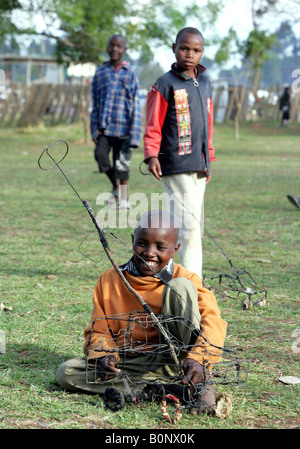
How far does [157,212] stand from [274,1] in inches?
1438

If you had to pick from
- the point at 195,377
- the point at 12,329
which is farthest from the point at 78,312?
the point at 195,377

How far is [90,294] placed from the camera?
14.7 ft

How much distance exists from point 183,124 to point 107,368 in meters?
1.93

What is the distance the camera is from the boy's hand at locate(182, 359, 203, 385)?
8.66ft

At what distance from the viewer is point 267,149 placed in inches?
753

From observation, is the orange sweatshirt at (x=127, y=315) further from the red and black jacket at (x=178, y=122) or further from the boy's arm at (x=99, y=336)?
the red and black jacket at (x=178, y=122)

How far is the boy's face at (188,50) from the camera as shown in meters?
3.88

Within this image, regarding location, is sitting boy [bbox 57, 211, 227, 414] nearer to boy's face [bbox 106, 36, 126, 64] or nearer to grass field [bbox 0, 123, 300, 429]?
grass field [bbox 0, 123, 300, 429]

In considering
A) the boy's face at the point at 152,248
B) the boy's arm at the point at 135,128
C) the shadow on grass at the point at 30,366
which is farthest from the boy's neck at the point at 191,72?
the boy's arm at the point at 135,128

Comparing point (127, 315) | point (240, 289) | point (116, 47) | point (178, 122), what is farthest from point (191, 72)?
point (116, 47)

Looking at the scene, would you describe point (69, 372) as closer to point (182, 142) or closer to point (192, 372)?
point (192, 372)

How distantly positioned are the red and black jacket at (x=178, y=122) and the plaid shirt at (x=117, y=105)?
11.2ft

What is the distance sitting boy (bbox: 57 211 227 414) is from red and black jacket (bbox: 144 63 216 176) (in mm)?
1173
